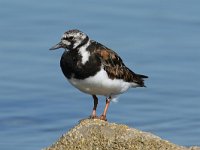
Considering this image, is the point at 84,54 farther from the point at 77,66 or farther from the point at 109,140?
the point at 109,140

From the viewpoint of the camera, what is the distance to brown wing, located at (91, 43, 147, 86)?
9.13 meters

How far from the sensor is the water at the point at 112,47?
1167 cm

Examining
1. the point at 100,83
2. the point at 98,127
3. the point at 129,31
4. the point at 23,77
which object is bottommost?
the point at 98,127

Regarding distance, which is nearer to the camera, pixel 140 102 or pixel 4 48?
pixel 140 102

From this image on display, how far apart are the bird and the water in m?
2.02

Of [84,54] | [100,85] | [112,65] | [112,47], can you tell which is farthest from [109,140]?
[112,47]

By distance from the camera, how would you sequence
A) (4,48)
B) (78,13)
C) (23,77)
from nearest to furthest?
1. (23,77)
2. (4,48)
3. (78,13)

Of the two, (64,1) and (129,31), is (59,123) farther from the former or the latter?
(64,1)

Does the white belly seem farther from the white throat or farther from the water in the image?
the water

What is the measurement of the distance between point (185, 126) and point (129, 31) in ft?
8.66

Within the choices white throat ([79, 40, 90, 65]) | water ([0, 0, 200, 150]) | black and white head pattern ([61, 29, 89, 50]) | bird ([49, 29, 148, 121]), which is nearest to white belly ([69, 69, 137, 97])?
bird ([49, 29, 148, 121])

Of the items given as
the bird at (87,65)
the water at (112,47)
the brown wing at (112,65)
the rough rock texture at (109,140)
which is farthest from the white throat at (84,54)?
the water at (112,47)

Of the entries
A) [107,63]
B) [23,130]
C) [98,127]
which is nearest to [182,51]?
[23,130]

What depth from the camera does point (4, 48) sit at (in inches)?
524
